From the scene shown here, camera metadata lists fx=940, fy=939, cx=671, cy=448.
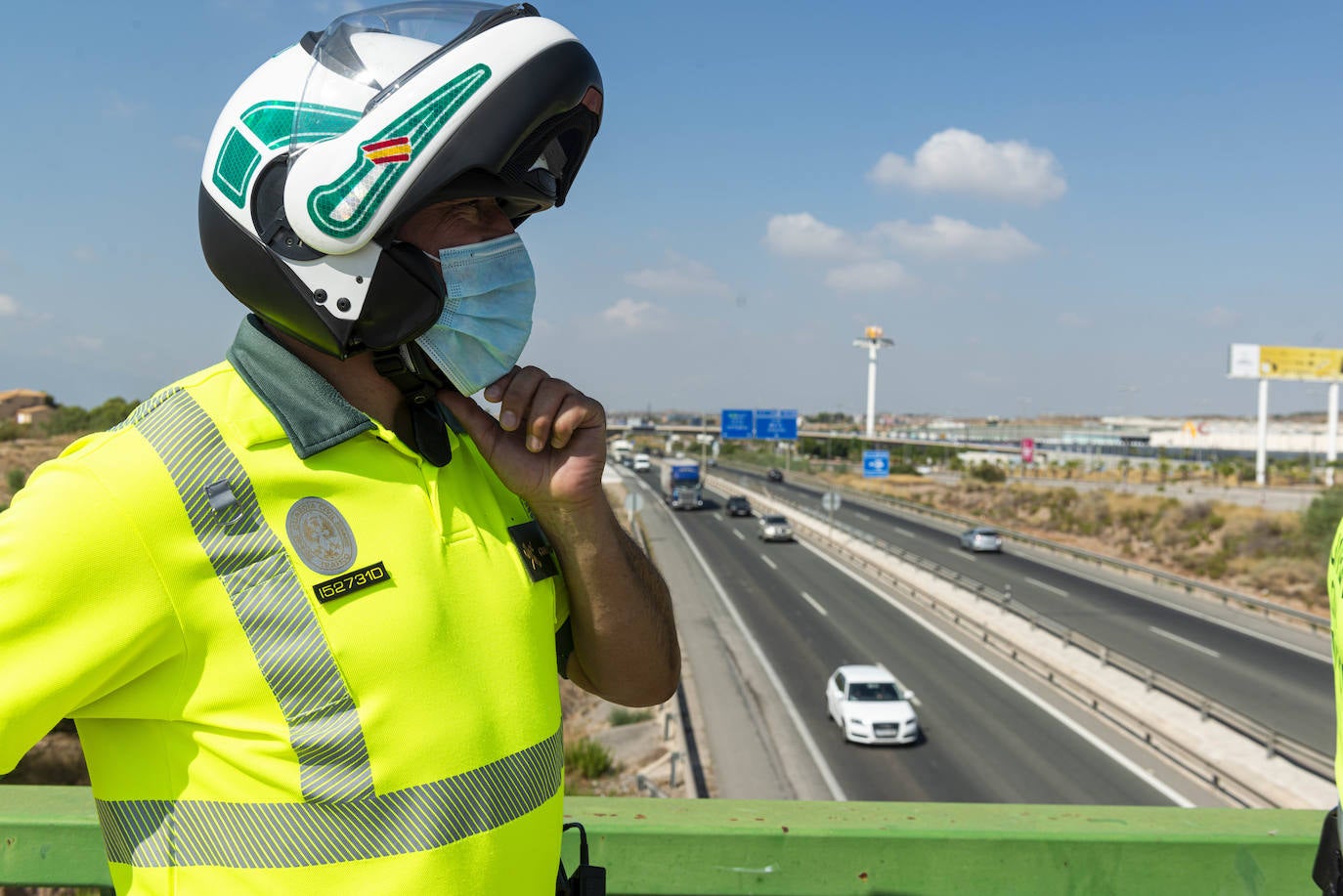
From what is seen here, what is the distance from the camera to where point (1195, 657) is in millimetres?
21641

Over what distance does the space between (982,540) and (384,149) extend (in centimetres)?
3975

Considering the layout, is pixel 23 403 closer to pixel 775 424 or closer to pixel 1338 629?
pixel 775 424

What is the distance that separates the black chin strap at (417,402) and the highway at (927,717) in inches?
545

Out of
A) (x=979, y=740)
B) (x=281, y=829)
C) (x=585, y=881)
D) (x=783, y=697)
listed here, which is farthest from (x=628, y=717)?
(x=281, y=829)

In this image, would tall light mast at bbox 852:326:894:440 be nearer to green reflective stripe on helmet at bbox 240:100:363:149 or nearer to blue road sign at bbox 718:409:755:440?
blue road sign at bbox 718:409:755:440

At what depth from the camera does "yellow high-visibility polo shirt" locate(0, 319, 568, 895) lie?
1109mm

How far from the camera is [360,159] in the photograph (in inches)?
56.2

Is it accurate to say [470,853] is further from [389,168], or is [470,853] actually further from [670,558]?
[670,558]

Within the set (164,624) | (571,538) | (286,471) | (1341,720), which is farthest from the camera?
(1341,720)

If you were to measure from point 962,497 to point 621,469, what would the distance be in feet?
143

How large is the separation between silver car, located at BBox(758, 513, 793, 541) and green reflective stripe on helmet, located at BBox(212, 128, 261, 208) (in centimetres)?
4256

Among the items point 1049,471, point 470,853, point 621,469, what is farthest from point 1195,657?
point 621,469

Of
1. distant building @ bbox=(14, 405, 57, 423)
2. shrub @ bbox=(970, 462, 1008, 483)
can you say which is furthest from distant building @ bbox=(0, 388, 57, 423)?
shrub @ bbox=(970, 462, 1008, 483)

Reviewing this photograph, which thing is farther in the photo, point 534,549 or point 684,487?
→ point 684,487
